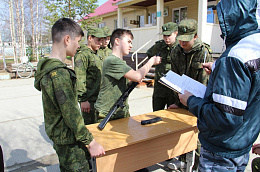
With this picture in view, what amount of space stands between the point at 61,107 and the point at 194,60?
5.92 feet

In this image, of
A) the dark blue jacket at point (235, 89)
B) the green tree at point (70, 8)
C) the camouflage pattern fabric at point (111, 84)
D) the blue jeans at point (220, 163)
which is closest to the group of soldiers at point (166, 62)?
the camouflage pattern fabric at point (111, 84)

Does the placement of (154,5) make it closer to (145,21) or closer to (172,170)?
(145,21)

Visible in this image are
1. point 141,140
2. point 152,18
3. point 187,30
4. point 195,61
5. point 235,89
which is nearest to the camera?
point 235,89

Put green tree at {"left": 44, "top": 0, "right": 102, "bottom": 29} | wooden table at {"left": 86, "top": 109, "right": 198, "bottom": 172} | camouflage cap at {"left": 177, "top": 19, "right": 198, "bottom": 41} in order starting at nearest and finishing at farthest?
wooden table at {"left": 86, "top": 109, "right": 198, "bottom": 172} < camouflage cap at {"left": 177, "top": 19, "right": 198, "bottom": 41} < green tree at {"left": 44, "top": 0, "right": 102, "bottom": 29}

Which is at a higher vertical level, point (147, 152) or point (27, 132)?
point (147, 152)

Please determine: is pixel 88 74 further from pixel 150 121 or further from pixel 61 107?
pixel 61 107

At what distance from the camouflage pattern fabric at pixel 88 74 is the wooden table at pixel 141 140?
1017mm

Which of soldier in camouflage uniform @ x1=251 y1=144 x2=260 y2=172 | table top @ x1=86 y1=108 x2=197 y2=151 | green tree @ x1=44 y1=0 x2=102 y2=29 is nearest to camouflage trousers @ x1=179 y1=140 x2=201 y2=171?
table top @ x1=86 y1=108 x2=197 y2=151

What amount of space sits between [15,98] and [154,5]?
1084cm

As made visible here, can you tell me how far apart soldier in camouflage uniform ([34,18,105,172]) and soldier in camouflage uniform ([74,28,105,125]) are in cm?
139

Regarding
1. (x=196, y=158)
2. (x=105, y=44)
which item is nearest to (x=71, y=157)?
(x=196, y=158)

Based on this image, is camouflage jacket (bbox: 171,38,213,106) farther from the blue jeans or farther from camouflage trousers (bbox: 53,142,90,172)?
camouflage trousers (bbox: 53,142,90,172)

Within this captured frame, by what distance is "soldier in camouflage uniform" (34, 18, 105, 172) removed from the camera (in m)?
1.47

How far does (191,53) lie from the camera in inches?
103
